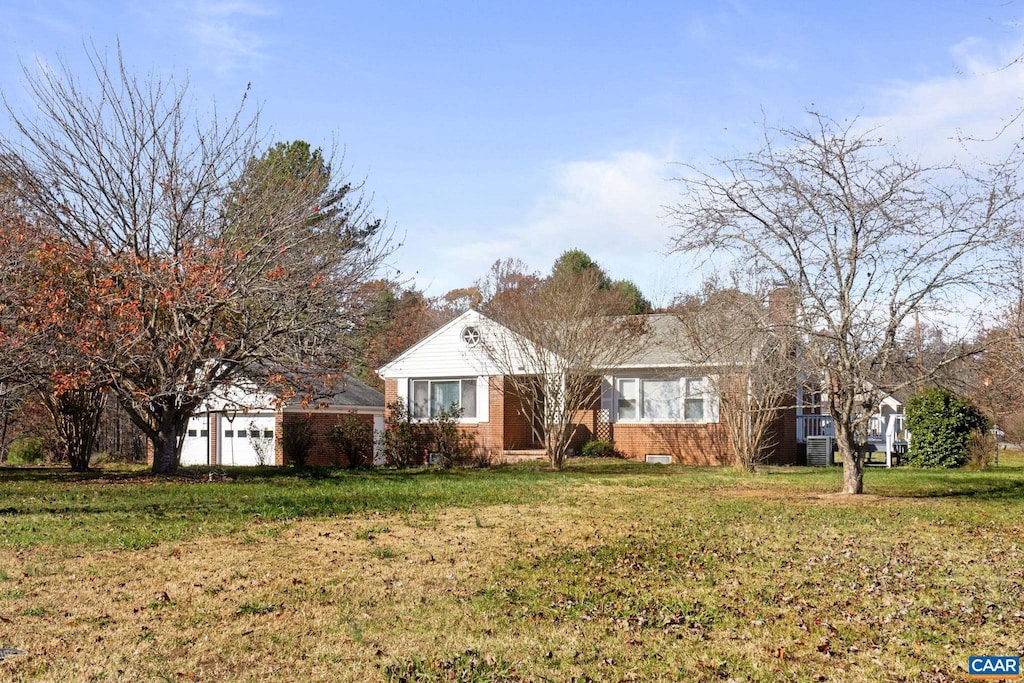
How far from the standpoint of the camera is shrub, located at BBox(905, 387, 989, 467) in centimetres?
2522

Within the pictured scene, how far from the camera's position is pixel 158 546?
10500 mm

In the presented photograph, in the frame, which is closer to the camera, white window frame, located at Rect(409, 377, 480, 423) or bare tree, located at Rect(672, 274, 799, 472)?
bare tree, located at Rect(672, 274, 799, 472)

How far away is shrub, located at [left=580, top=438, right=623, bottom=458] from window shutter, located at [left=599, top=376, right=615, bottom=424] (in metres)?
0.76

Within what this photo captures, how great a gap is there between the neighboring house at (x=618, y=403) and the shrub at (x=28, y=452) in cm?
996

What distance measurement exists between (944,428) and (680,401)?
6.80m

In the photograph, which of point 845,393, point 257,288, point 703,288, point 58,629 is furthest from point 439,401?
point 58,629

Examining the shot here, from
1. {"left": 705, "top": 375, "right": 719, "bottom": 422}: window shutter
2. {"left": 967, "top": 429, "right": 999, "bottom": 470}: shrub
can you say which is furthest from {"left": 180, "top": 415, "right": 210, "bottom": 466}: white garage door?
{"left": 967, "top": 429, "right": 999, "bottom": 470}: shrub

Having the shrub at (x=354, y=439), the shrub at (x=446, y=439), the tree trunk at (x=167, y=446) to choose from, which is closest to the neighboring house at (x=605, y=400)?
the shrub at (x=354, y=439)

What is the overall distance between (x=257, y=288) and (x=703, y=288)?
35.7ft

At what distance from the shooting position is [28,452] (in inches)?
1101

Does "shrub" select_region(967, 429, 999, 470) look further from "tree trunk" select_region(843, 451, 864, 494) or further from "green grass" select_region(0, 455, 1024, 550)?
"tree trunk" select_region(843, 451, 864, 494)

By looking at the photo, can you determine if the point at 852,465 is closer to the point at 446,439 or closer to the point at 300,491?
the point at 300,491

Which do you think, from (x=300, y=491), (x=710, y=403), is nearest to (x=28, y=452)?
(x=300, y=491)

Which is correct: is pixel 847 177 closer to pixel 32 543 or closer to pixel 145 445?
pixel 32 543
